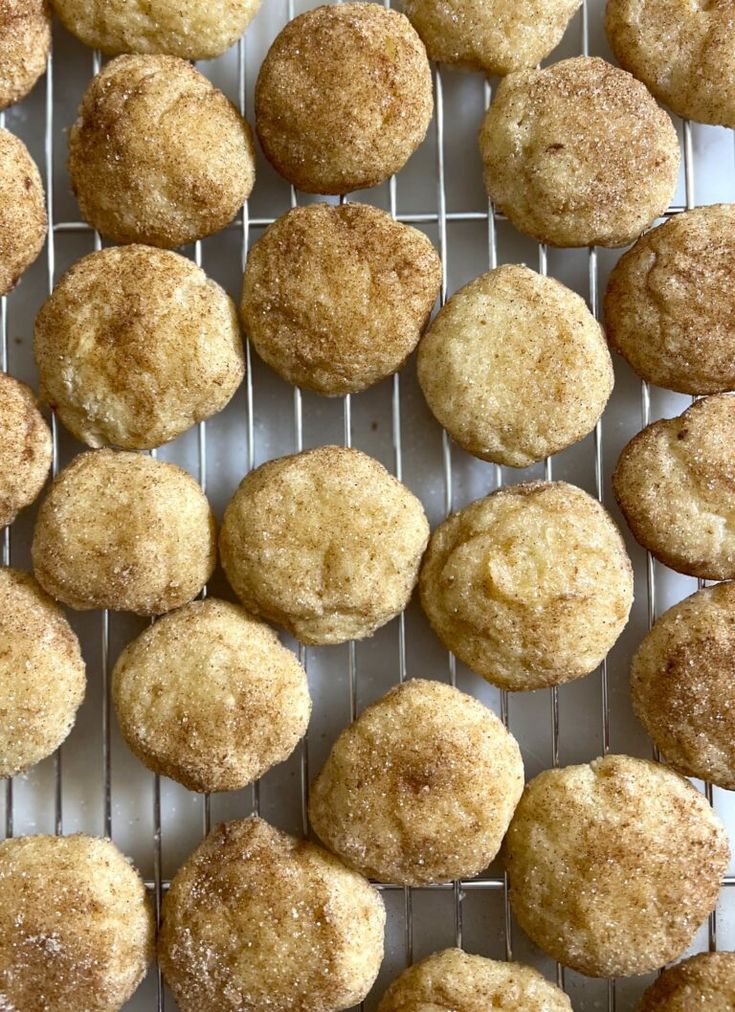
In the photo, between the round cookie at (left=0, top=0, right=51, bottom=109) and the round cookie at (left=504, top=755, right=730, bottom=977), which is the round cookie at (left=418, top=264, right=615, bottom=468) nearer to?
the round cookie at (left=504, top=755, right=730, bottom=977)

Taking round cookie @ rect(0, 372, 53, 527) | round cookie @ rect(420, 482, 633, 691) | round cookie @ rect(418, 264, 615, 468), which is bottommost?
round cookie @ rect(420, 482, 633, 691)

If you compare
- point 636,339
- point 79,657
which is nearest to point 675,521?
point 636,339

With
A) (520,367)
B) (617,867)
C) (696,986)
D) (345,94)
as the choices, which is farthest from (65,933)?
(345,94)

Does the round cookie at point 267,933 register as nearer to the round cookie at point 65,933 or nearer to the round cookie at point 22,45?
the round cookie at point 65,933

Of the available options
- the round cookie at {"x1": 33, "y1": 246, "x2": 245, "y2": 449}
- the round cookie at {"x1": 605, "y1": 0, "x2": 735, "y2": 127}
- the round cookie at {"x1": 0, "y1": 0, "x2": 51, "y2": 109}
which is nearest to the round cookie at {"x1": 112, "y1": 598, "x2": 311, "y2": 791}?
the round cookie at {"x1": 33, "y1": 246, "x2": 245, "y2": 449}

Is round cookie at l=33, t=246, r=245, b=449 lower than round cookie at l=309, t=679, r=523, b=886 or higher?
higher

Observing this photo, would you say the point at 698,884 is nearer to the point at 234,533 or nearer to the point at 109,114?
the point at 234,533

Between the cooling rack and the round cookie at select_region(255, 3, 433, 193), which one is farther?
the cooling rack

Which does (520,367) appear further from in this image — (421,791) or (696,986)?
(696,986)
